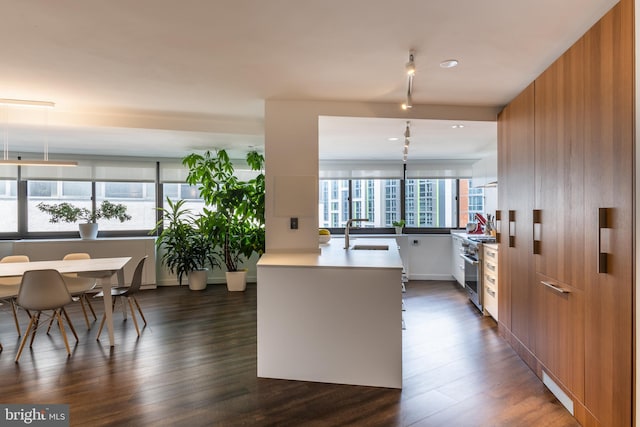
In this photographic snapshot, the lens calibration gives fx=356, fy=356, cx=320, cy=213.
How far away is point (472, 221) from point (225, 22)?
5.71m

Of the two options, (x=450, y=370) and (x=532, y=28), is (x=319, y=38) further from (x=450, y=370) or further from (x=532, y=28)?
(x=450, y=370)

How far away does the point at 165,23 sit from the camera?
198 cm

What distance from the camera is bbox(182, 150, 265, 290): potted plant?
17.6 ft

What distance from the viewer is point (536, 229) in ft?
8.98

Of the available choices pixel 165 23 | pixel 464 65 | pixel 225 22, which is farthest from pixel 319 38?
pixel 464 65

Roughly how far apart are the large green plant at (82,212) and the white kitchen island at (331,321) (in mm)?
4412

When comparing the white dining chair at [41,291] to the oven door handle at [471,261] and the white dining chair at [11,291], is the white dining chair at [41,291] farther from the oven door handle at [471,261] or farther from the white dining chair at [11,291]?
the oven door handle at [471,261]

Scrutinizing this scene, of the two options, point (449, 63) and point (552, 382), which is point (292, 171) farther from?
point (552, 382)

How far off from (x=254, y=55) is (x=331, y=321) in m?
1.99

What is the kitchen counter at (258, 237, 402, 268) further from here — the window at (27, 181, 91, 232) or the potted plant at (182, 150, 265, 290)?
the window at (27, 181, 91, 232)

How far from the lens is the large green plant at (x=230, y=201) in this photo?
5363mm

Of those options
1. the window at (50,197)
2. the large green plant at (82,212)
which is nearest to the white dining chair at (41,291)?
the large green plant at (82,212)

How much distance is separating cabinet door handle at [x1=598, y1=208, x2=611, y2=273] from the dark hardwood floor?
3.41 feet

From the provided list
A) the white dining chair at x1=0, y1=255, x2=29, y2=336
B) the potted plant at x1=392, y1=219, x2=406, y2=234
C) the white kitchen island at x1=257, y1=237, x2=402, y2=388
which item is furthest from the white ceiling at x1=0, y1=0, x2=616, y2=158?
the potted plant at x1=392, y1=219, x2=406, y2=234
